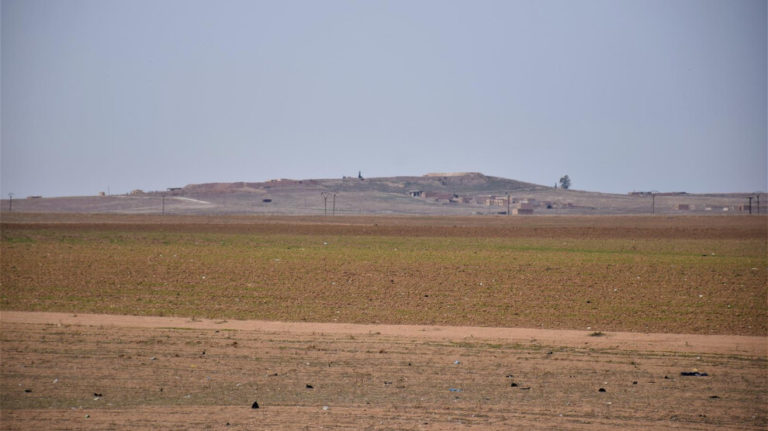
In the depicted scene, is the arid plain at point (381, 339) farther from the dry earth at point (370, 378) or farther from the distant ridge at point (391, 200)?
the distant ridge at point (391, 200)

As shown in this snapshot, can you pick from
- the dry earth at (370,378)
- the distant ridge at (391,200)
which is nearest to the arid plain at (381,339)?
the dry earth at (370,378)

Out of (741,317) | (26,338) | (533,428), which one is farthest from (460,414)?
(741,317)

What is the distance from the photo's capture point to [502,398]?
1081cm

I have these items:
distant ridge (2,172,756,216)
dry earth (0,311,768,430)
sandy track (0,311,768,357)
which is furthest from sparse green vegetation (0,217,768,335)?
distant ridge (2,172,756,216)

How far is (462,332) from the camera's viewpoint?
16516mm

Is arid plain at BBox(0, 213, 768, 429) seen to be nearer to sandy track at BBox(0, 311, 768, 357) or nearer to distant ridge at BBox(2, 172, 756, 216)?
sandy track at BBox(0, 311, 768, 357)

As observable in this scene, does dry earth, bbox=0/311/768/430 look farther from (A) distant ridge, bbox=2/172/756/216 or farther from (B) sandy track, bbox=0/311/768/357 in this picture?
(A) distant ridge, bbox=2/172/756/216

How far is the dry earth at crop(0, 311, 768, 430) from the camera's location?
9812 millimetres

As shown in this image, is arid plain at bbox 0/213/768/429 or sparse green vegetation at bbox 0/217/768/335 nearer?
arid plain at bbox 0/213/768/429

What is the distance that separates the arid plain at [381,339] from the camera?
10.2m

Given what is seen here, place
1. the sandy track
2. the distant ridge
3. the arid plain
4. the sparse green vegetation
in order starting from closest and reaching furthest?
the arid plain
the sandy track
the sparse green vegetation
the distant ridge

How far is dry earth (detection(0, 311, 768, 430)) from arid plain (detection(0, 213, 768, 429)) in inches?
2.0

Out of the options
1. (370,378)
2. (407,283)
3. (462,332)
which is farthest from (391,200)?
(370,378)

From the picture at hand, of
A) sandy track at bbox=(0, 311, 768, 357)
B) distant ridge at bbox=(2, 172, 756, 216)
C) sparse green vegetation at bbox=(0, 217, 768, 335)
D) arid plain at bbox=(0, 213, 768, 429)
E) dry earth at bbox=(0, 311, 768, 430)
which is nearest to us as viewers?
dry earth at bbox=(0, 311, 768, 430)
